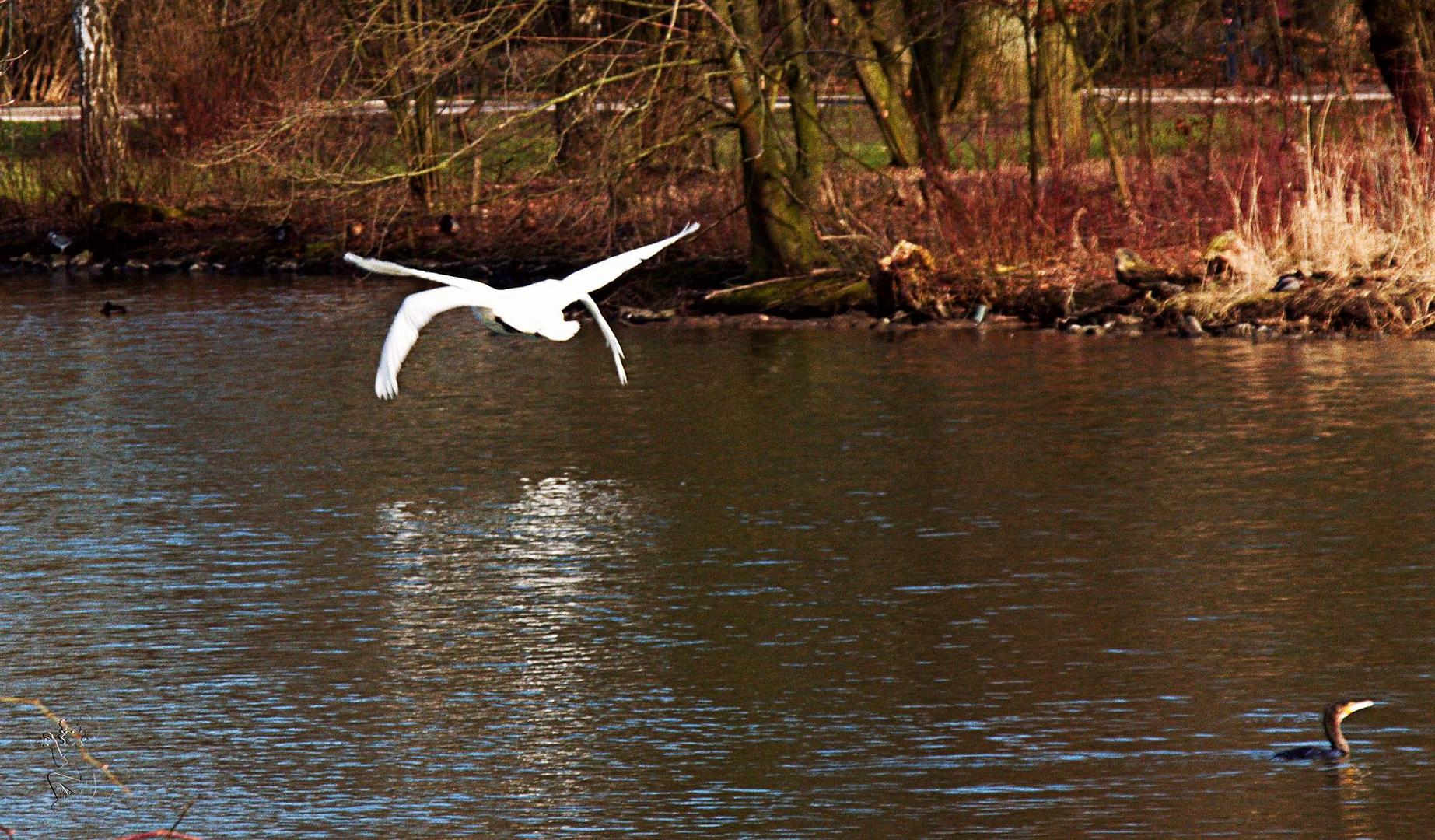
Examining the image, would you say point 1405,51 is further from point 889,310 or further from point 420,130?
point 420,130

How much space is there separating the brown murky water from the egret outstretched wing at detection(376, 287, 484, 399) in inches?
49.8

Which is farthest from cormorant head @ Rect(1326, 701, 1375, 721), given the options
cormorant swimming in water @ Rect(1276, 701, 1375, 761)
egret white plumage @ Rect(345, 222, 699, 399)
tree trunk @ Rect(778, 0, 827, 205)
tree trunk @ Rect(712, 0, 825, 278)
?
tree trunk @ Rect(778, 0, 827, 205)

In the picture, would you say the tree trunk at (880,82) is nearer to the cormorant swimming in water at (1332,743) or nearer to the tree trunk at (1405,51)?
the tree trunk at (1405,51)

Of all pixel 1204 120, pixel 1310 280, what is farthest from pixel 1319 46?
pixel 1310 280

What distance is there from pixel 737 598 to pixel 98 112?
89.8 ft

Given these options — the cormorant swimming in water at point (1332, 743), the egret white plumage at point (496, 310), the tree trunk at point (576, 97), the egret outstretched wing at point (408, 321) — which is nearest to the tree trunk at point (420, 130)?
the tree trunk at point (576, 97)

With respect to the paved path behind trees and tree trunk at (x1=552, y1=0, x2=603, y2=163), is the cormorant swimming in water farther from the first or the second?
the paved path behind trees

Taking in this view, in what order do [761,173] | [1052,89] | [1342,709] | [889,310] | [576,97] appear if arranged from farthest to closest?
[1052,89] → [761,173] → [889,310] → [576,97] → [1342,709]

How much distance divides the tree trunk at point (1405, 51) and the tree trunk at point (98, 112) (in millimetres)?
19688

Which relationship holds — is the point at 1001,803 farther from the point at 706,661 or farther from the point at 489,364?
the point at 489,364

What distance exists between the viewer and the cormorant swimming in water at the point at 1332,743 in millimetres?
8391

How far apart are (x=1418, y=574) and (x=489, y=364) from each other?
11807 millimetres

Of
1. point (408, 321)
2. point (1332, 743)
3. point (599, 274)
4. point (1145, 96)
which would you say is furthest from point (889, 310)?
point (1332, 743)

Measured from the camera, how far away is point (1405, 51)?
24484 millimetres
